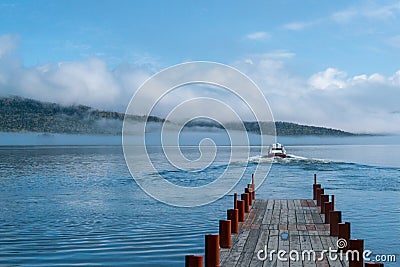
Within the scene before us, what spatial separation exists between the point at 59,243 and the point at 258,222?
22.3ft

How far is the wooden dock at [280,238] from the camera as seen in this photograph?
1091cm

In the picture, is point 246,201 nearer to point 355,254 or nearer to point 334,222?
point 334,222

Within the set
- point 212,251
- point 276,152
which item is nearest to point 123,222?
point 212,251

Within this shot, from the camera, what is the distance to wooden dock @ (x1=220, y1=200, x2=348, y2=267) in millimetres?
10906

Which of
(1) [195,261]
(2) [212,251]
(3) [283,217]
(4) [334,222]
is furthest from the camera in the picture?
(3) [283,217]

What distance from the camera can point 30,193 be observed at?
117 ft

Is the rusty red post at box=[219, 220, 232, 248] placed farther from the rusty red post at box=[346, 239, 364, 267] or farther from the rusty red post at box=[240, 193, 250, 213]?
the rusty red post at box=[240, 193, 250, 213]

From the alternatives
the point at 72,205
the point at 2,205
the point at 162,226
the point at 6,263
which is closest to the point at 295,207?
the point at 162,226

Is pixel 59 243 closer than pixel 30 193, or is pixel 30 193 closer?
pixel 59 243

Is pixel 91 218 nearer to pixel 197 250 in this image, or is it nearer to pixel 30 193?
pixel 197 250

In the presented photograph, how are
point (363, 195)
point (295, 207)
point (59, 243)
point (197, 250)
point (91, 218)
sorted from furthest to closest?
point (363, 195) → point (91, 218) → point (295, 207) → point (59, 243) → point (197, 250)

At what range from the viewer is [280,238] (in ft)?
43.6

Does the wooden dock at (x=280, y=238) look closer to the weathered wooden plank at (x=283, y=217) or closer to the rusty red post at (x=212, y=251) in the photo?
the weathered wooden plank at (x=283, y=217)

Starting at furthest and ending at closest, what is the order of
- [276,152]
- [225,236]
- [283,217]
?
[276,152], [283,217], [225,236]
